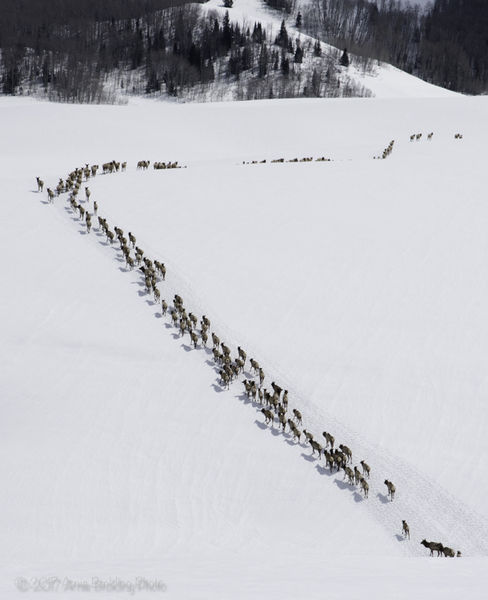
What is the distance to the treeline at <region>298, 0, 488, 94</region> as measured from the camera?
156750 millimetres

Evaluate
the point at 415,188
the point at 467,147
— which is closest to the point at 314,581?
the point at 415,188

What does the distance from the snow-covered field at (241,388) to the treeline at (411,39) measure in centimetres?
12197

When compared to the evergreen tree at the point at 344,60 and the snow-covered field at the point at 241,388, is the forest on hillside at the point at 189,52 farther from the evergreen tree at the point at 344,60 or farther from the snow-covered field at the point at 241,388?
the snow-covered field at the point at 241,388

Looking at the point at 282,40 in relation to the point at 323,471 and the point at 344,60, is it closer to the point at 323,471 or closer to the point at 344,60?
the point at 344,60

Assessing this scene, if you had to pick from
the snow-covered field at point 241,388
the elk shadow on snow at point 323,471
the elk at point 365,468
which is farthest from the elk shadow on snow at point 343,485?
the elk at point 365,468

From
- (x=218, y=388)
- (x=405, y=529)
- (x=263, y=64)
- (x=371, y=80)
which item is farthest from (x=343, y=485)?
(x=263, y=64)

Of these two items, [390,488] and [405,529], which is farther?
[390,488]

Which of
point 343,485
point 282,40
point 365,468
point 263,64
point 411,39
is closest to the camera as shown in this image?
point 365,468

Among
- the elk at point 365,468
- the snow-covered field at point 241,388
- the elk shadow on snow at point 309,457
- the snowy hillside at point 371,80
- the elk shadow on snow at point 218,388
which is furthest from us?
the snowy hillside at point 371,80

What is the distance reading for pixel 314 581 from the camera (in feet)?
29.8

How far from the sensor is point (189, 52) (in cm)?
13075

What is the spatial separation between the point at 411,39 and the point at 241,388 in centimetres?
19707

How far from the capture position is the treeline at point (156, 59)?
117 meters

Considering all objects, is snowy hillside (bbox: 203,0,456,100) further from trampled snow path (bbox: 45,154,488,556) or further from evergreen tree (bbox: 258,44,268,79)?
trampled snow path (bbox: 45,154,488,556)
